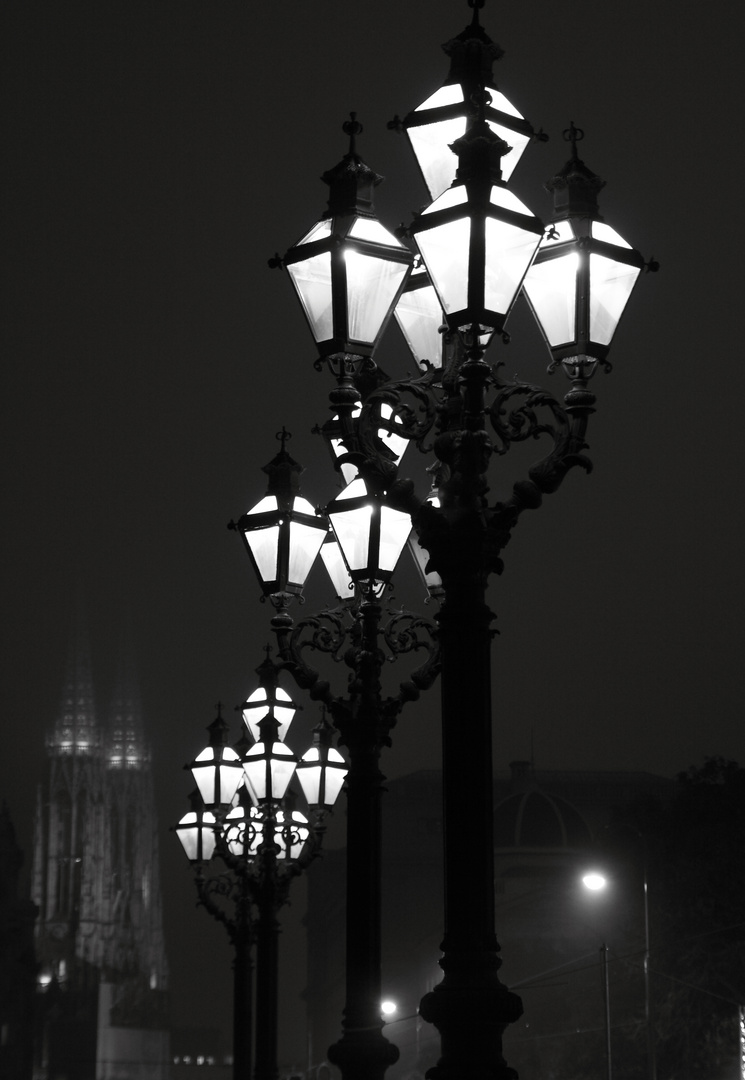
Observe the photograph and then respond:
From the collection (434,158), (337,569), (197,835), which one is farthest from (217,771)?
(434,158)

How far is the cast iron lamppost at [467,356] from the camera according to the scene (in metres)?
6.50

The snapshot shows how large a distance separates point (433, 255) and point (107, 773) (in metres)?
152

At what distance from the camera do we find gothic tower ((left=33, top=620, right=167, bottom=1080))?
13225cm

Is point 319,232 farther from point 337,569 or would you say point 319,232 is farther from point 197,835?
point 197,835

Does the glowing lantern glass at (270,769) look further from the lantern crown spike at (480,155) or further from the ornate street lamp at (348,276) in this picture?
the lantern crown spike at (480,155)

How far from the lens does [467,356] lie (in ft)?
24.1

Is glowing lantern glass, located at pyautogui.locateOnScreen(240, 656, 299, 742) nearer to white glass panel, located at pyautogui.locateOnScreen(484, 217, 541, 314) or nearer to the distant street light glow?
white glass panel, located at pyautogui.locateOnScreen(484, 217, 541, 314)

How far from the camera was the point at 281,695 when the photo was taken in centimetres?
1545

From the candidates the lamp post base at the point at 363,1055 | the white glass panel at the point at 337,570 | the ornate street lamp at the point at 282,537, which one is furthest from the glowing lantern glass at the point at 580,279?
the lamp post base at the point at 363,1055

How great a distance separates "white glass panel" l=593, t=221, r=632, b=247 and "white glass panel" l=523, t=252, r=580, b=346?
0.19 m

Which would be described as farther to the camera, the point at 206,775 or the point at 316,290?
the point at 206,775

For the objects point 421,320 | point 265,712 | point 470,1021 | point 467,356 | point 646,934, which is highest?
point 646,934

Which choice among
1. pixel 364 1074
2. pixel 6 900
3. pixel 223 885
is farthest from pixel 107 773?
pixel 364 1074

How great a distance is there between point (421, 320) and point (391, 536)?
144 centimetres
